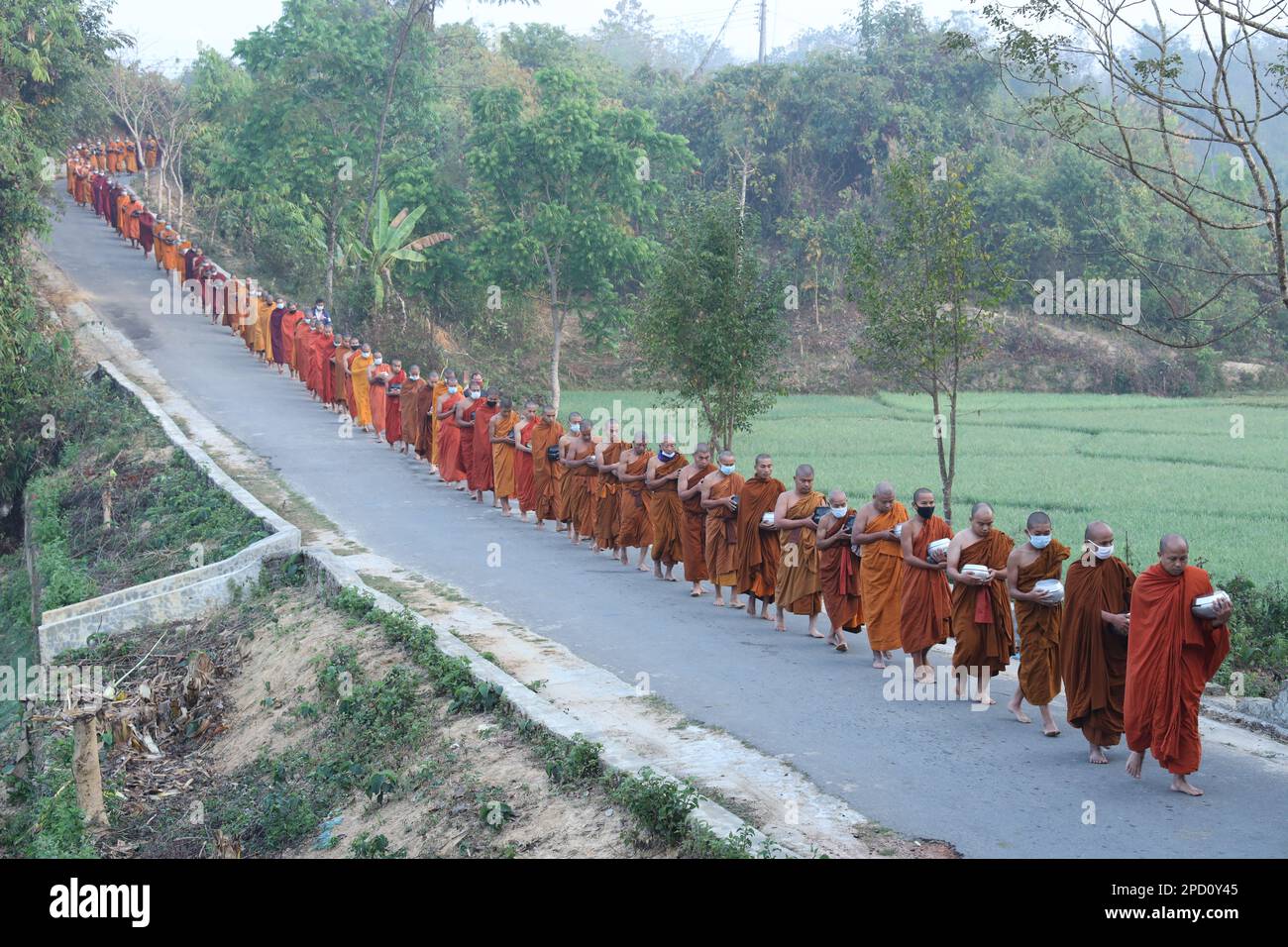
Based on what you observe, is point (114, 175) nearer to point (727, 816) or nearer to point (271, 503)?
point (271, 503)

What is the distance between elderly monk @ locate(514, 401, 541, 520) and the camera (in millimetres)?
17297

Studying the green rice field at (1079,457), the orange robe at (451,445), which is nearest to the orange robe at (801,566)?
the green rice field at (1079,457)

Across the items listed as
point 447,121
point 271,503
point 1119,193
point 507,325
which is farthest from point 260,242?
point 1119,193

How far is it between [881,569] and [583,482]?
5.83m

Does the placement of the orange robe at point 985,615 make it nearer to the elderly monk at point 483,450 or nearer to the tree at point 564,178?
the elderly monk at point 483,450

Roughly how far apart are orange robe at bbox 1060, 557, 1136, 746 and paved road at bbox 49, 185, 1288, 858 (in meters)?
0.32

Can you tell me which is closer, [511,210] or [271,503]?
[271,503]

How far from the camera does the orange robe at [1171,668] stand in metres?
8.07

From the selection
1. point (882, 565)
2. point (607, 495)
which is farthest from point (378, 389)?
point (882, 565)

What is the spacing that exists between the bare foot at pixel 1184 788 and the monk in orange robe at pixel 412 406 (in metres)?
14.2

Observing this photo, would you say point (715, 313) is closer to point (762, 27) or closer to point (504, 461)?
point (504, 461)

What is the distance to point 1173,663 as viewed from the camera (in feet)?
26.7
